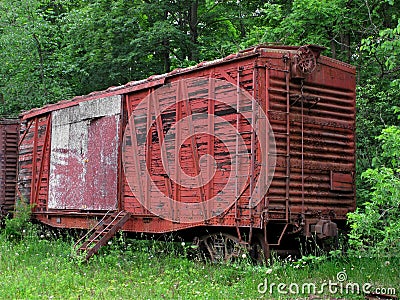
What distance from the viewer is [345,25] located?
14.6m

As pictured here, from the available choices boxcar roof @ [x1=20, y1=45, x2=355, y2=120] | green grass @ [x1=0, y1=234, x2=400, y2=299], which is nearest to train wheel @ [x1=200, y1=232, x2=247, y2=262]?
green grass @ [x1=0, y1=234, x2=400, y2=299]

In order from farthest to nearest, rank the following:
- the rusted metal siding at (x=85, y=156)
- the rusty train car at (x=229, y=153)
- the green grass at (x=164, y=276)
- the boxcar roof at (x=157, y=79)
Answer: the rusted metal siding at (x=85, y=156)
the boxcar roof at (x=157, y=79)
the rusty train car at (x=229, y=153)
the green grass at (x=164, y=276)

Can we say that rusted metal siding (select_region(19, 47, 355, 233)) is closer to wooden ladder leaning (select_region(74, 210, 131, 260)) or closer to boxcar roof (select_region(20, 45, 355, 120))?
boxcar roof (select_region(20, 45, 355, 120))

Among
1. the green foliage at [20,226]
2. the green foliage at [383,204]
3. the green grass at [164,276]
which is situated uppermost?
the green foliage at [383,204]

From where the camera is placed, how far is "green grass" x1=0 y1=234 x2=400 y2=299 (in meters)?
7.95

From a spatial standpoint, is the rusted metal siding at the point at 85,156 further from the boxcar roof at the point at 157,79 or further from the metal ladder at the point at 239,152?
the metal ladder at the point at 239,152

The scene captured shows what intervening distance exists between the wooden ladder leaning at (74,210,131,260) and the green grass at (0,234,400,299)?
9.1 inches

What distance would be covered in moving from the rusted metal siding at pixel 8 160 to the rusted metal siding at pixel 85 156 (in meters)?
3.15

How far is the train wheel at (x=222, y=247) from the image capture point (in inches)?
383

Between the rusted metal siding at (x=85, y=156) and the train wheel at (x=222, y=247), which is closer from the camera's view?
the train wheel at (x=222, y=247)

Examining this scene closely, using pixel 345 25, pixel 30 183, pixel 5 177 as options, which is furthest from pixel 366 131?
pixel 5 177

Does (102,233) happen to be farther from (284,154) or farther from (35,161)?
(35,161)

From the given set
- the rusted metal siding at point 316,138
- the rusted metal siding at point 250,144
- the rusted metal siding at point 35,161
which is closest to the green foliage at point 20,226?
the rusted metal siding at point 35,161

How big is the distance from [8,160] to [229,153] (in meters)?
9.90
